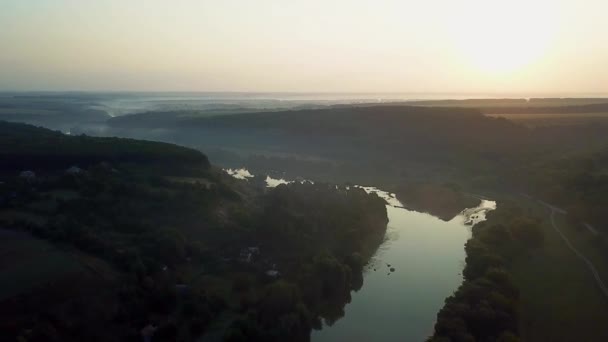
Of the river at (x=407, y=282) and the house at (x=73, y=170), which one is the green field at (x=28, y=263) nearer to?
the river at (x=407, y=282)

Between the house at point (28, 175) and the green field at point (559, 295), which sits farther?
the house at point (28, 175)

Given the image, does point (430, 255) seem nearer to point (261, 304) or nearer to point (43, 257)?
point (261, 304)

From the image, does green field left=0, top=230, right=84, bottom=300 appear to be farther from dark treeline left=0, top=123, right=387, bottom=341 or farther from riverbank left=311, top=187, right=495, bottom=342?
riverbank left=311, top=187, right=495, bottom=342

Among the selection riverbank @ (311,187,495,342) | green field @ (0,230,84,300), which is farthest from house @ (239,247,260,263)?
green field @ (0,230,84,300)

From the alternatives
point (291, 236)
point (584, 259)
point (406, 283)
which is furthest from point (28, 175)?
point (584, 259)

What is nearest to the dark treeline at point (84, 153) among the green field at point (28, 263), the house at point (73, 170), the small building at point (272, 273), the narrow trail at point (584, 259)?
the house at point (73, 170)
